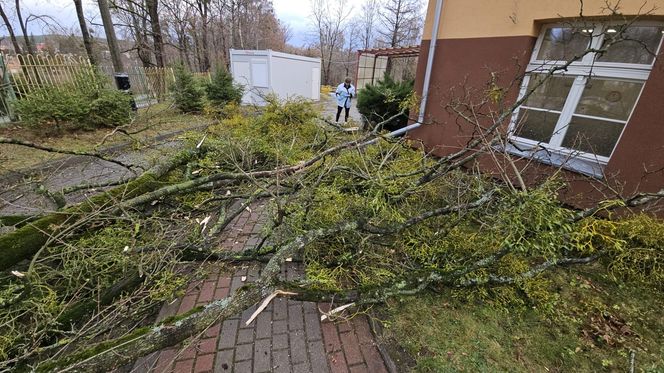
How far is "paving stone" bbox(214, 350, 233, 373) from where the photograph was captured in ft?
6.43

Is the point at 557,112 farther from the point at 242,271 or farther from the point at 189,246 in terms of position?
the point at 189,246

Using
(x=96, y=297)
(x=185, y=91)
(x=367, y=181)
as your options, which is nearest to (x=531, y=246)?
(x=367, y=181)

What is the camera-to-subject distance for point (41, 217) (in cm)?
255

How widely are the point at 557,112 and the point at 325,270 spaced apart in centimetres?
468

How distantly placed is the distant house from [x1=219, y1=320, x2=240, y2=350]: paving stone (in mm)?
2934

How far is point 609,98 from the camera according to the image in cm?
409

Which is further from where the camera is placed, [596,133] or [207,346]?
[596,133]

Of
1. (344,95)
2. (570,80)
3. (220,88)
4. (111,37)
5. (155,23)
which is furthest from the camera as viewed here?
(155,23)

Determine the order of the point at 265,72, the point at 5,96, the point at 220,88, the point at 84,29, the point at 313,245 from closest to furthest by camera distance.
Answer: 1. the point at 313,245
2. the point at 5,96
3. the point at 220,88
4. the point at 84,29
5. the point at 265,72

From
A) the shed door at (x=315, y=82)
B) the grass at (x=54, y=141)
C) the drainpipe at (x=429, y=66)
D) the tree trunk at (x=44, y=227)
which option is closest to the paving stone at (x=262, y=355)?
the tree trunk at (x=44, y=227)

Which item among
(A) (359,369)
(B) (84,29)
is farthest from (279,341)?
(B) (84,29)

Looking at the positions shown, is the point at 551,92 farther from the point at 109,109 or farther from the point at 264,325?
the point at 109,109

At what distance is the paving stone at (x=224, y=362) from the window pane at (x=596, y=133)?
4.97m

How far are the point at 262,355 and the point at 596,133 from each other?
215 inches
